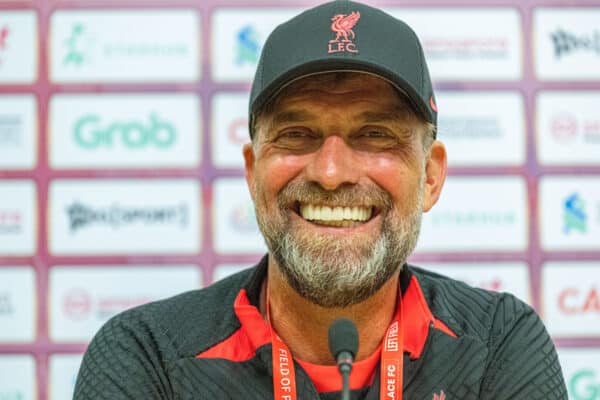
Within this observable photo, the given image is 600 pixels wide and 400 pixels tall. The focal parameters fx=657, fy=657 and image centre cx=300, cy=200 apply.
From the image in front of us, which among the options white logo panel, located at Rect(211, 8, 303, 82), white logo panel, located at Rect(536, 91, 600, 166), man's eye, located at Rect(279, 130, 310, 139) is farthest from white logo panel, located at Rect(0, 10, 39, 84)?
white logo panel, located at Rect(536, 91, 600, 166)

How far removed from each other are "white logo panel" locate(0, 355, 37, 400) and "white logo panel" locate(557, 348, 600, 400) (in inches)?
65.5

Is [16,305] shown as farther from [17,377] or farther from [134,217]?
[134,217]

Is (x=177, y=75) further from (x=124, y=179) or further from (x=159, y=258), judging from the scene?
(x=159, y=258)

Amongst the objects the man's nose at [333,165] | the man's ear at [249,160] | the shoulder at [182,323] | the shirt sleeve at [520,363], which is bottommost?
the shirt sleeve at [520,363]

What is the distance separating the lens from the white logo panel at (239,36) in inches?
80.3

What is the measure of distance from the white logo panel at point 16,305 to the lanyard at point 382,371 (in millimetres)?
1315

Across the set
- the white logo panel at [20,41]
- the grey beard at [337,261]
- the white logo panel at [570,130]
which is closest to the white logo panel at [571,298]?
the white logo panel at [570,130]

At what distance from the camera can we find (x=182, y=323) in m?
1.06

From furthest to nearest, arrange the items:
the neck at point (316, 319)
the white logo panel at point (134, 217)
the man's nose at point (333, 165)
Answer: the white logo panel at point (134, 217) < the neck at point (316, 319) < the man's nose at point (333, 165)

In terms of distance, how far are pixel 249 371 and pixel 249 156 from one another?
37 centimetres

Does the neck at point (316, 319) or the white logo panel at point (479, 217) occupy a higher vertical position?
the white logo panel at point (479, 217)

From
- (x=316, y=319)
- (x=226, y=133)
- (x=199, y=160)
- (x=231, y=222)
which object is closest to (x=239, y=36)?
(x=226, y=133)

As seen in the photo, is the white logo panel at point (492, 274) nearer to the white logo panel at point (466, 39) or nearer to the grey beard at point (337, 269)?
the white logo panel at point (466, 39)

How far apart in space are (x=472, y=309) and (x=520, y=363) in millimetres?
123
